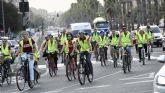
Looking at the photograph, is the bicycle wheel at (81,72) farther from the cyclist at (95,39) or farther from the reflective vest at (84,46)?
the cyclist at (95,39)

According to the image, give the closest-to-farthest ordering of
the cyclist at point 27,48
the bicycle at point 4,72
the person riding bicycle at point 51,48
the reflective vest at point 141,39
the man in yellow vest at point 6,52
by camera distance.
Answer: the cyclist at point 27,48 → the bicycle at point 4,72 → the man in yellow vest at point 6,52 → the person riding bicycle at point 51,48 → the reflective vest at point 141,39

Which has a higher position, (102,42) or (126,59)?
(102,42)

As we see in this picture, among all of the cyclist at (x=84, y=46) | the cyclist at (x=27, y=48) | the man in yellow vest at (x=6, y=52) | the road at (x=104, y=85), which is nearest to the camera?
the road at (x=104, y=85)

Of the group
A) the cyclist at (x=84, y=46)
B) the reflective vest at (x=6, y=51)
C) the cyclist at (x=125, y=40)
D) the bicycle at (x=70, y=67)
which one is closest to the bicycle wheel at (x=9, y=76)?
the reflective vest at (x=6, y=51)

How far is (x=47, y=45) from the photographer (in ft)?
73.5

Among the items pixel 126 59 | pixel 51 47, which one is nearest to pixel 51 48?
pixel 51 47

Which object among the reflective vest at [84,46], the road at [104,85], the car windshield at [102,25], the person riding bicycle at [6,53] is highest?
the car windshield at [102,25]

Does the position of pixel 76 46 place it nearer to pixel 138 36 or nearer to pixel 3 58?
pixel 3 58

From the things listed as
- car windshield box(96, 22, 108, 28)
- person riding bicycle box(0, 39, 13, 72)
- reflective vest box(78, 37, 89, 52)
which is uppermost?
car windshield box(96, 22, 108, 28)

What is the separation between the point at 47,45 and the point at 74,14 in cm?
17174

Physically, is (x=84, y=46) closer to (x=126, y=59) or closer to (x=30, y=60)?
(x=30, y=60)

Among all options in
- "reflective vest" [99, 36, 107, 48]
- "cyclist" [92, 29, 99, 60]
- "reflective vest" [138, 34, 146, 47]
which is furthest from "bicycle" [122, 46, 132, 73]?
"cyclist" [92, 29, 99, 60]

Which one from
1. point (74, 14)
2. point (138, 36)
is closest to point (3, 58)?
point (138, 36)

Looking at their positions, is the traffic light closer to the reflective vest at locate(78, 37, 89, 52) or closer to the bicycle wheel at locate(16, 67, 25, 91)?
the reflective vest at locate(78, 37, 89, 52)
